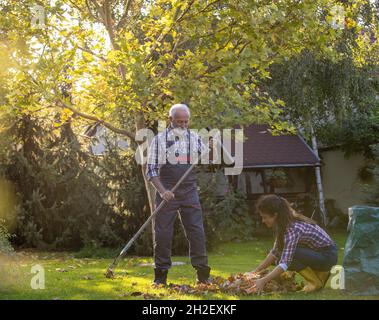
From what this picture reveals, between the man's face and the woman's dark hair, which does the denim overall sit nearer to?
the man's face

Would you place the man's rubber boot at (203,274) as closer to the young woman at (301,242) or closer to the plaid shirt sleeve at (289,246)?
the young woman at (301,242)

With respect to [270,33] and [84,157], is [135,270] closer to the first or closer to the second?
Answer: [270,33]

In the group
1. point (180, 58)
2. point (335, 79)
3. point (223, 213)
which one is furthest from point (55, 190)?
point (335, 79)

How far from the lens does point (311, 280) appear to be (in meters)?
6.26

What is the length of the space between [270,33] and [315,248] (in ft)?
10.4

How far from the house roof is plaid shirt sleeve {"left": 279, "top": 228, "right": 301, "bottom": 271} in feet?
34.2

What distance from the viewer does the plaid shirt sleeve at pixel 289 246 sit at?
232 inches

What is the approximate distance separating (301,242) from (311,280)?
0.40 meters

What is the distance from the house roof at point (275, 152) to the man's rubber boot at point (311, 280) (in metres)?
10.2

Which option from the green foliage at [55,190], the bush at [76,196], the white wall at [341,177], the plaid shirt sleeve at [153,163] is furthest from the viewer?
the white wall at [341,177]

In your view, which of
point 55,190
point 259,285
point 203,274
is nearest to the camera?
point 259,285

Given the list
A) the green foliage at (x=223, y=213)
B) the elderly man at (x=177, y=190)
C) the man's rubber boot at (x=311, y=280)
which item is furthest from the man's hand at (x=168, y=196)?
the green foliage at (x=223, y=213)

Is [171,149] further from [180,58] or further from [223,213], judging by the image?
[223,213]

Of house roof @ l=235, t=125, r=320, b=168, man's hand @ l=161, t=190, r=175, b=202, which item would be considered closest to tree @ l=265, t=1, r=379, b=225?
house roof @ l=235, t=125, r=320, b=168
